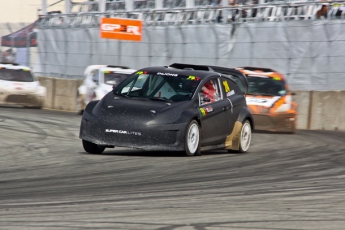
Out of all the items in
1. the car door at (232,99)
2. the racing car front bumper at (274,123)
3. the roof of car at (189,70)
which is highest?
the roof of car at (189,70)

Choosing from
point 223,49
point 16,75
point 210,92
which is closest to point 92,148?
point 210,92

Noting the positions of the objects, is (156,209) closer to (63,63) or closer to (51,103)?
(51,103)

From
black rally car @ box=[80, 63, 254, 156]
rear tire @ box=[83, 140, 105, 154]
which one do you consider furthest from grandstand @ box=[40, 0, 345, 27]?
rear tire @ box=[83, 140, 105, 154]

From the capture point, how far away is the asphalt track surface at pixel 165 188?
21.5 ft

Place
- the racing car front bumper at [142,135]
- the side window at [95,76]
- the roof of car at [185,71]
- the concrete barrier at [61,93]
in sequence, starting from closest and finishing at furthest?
the racing car front bumper at [142,135], the roof of car at [185,71], the side window at [95,76], the concrete barrier at [61,93]

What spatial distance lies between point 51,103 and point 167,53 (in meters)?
4.36

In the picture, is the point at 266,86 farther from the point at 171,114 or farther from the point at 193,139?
the point at 171,114

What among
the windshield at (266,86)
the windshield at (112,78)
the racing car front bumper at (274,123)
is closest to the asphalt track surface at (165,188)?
the racing car front bumper at (274,123)

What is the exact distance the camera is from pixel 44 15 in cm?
3750

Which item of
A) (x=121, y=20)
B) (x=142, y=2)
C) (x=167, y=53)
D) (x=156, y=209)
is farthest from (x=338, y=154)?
(x=142, y=2)

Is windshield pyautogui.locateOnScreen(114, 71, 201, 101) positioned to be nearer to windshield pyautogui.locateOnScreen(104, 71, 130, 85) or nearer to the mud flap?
the mud flap

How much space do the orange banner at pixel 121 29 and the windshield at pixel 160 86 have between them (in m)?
16.5

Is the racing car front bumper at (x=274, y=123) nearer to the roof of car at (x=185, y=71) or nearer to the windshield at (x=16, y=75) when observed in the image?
the roof of car at (x=185, y=71)

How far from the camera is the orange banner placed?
97.5 ft
